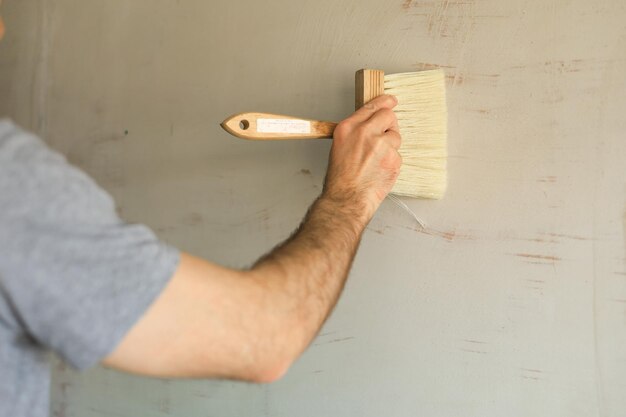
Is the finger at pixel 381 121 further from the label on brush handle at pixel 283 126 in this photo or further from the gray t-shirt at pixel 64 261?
the gray t-shirt at pixel 64 261

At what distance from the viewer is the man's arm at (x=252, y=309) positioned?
54cm

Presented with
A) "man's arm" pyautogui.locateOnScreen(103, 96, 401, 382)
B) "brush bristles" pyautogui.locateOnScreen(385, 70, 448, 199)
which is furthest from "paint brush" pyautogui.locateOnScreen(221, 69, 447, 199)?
"man's arm" pyautogui.locateOnScreen(103, 96, 401, 382)

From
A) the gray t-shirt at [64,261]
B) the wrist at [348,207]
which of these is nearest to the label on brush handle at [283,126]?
the wrist at [348,207]

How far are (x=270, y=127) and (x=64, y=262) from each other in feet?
1.31

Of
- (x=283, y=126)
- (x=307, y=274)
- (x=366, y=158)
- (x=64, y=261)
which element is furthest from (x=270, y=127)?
(x=64, y=261)

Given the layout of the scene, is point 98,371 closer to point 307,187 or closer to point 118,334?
point 307,187

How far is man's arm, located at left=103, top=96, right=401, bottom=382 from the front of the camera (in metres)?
0.54

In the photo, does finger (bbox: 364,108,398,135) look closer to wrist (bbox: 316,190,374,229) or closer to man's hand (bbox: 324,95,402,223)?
man's hand (bbox: 324,95,402,223)

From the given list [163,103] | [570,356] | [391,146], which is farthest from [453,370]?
[163,103]

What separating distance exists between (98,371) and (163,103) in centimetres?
58

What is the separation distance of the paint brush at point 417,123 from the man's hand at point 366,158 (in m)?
0.03

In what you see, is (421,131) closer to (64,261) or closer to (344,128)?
(344,128)

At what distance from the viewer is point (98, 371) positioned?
3.91 feet

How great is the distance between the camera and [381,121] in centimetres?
84
